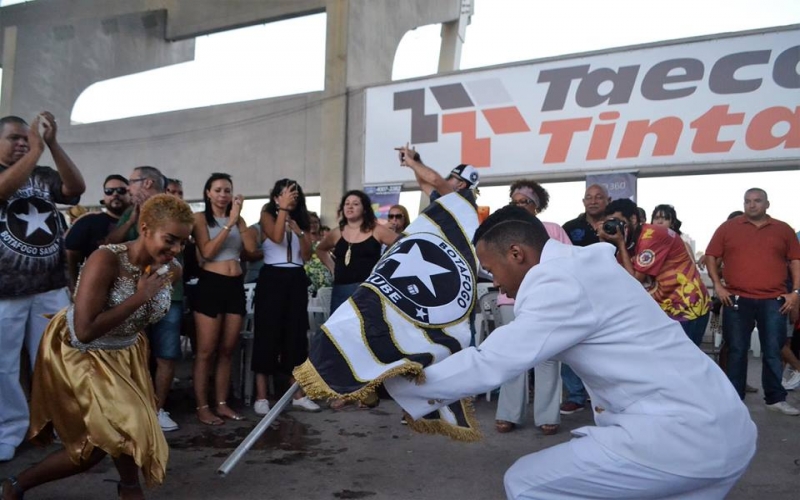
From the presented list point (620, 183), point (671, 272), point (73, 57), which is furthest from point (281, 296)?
point (73, 57)

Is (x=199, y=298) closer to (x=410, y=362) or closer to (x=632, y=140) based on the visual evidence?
(x=410, y=362)

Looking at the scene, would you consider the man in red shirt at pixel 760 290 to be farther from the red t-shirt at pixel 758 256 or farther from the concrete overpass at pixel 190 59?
the concrete overpass at pixel 190 59

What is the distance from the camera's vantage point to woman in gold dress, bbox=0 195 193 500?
2.68 m

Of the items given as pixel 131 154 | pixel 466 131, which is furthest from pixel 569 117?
pixel 131 154

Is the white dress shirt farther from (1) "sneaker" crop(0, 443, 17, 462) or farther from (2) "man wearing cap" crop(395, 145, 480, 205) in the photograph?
(1) "sneaker" crop(0, 443, 17, 462)

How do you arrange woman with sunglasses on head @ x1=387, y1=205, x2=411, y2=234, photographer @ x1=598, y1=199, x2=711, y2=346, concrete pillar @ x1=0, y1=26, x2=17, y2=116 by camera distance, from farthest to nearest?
concrete pillar @ x1=0, y1=26, x2=17, y2=116, woman with sunglasses on head @ x1=387, y1=205, x2=411, y2=234, photographer @ x1=598, y1=199, x2=711, y2=346

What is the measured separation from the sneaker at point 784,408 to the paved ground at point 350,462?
24 cm

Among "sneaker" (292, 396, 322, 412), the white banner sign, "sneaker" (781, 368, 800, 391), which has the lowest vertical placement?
"sneaker" (292, 396, 322, 412)

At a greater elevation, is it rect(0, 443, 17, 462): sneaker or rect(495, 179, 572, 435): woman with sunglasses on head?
rect(495, 179, 572, 435): woman with sunglasses on head

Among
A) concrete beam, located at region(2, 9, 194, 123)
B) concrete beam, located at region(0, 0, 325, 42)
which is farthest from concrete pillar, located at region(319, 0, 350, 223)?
concrete beam, located at region(2, 9, 194, 123)

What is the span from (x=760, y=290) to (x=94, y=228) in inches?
202

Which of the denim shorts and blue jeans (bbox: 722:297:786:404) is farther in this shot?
blue jeans (bbox: 722:297:786:404)

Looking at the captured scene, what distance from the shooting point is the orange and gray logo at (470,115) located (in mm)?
11406

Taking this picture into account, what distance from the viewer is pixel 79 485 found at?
10.9ft
